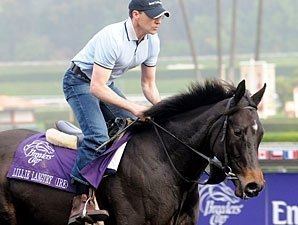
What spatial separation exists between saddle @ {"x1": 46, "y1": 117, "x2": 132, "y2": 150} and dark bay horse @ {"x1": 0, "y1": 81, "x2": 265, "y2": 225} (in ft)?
0.60

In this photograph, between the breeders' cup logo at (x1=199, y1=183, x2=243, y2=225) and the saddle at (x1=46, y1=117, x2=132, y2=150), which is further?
the breeders' cup logo at (x1=199, y1=183, x2=243, y2=225)

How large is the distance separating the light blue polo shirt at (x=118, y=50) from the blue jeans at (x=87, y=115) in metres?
0.13

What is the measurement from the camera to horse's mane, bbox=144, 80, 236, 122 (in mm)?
7074

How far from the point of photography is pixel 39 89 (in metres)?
74.5

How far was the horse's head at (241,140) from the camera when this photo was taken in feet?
21.6

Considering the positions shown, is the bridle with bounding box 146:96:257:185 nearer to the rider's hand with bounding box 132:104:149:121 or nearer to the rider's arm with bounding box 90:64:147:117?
the rider's hand with bounding box 132:104:149:121

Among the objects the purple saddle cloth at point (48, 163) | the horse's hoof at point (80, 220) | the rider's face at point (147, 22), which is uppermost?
the rider's face at point (147, 22)

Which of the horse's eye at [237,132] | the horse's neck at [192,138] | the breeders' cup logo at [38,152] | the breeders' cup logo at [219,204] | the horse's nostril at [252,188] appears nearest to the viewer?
the horse's nostril at [252,188]

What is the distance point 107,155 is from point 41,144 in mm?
708

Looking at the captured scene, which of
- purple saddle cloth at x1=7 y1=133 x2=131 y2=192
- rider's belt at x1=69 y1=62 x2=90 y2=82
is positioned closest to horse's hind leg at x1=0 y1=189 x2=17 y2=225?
purple saddle cloth at x1=7 y1=133 x2=131 y2=192

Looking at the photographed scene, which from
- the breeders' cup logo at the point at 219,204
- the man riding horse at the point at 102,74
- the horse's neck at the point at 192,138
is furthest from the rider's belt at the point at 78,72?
the breeders' cup logo at the point at 219,204

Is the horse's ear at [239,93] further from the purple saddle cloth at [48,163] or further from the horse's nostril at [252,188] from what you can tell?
the purple saddle cloth at [48,163]

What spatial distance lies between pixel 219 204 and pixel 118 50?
344 cm

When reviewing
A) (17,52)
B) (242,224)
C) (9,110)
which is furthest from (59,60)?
(242,224)
